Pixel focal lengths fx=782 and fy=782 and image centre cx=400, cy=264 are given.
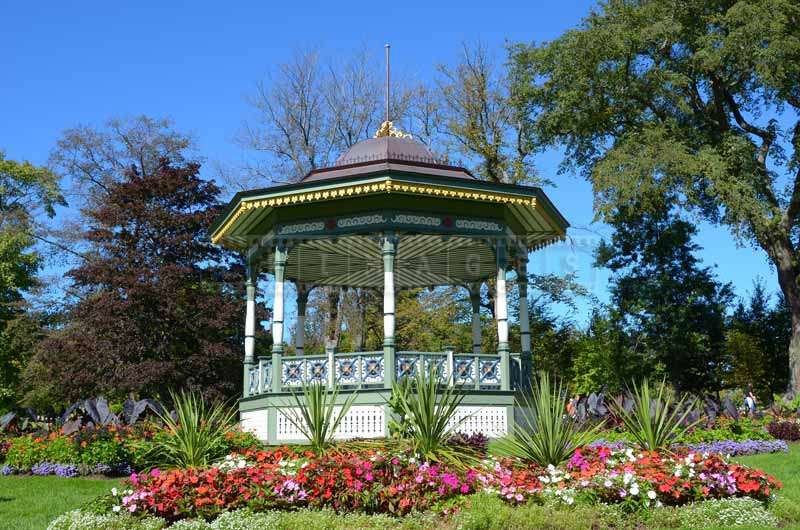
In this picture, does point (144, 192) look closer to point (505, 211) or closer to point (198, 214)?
point (198, 214)

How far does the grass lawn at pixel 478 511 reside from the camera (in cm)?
773

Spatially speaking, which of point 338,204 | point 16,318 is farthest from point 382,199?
point 16,318

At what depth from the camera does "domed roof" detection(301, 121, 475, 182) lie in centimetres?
1636

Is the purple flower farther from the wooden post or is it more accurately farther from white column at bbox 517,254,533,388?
the wooden post

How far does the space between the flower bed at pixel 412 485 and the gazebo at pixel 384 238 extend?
4.62 meters

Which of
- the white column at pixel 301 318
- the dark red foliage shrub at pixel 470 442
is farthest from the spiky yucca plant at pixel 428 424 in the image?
the white column at pixel 301 318

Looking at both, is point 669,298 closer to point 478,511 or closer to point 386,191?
point 386,191

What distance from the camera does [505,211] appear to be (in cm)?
1645

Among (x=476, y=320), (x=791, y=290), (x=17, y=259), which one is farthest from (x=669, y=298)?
(x=17, y=259)

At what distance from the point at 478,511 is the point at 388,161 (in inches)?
383

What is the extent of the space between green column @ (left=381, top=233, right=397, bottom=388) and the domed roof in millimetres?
1832

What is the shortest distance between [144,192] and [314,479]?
19.5 metres

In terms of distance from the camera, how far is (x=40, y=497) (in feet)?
36.9

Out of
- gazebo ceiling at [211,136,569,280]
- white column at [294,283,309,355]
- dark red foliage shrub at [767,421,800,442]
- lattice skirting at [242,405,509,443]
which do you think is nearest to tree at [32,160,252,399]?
white column at [294,283,309,355]
